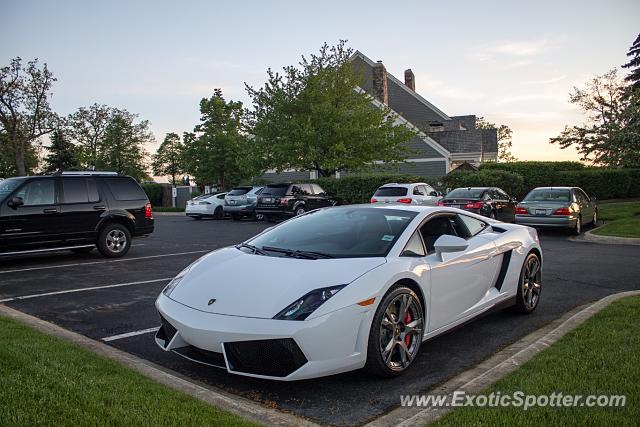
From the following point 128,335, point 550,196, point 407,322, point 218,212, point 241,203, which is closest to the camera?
point 407,322

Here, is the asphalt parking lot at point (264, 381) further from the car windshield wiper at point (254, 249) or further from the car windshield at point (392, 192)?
the car windshield at point (392, 192)

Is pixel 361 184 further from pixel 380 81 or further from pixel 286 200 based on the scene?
pixel 380 81

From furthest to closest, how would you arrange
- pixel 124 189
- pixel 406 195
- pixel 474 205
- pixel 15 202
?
1. pixel 406 195
2. pixel 474 205
3. pixel 124 189
4. pixel 15 202

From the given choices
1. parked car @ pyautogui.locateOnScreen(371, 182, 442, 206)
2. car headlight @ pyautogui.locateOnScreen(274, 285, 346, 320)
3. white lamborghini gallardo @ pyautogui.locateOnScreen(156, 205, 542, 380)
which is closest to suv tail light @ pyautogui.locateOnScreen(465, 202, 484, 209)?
parked car @ pyautogui.locateOnScreen(371, 182, 442, 206)

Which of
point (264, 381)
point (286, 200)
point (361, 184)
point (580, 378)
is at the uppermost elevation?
point (361, 184)

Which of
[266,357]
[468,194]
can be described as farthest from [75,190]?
[468,194]

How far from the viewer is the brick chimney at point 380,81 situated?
42094 mm

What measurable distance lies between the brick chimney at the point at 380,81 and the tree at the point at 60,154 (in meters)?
35.3

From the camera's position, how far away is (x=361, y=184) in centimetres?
2814

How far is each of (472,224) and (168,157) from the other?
3502 inches

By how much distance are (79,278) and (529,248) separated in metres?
7.03

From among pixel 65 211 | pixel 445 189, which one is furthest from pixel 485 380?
pixel 445 189

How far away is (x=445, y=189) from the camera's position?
2753 centimetres

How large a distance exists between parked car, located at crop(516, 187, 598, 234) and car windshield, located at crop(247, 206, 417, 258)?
11.9 meters
